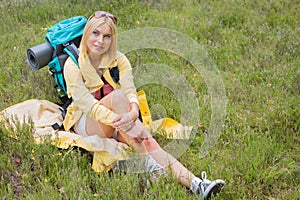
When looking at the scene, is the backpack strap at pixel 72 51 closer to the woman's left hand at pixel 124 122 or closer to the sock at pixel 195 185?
the woman's left hand at pixel 124 122

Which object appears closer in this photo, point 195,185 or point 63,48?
point 195,185

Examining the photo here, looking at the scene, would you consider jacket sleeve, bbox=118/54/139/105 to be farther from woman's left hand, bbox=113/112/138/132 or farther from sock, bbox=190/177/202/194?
sock, bbox=190/177/202/194

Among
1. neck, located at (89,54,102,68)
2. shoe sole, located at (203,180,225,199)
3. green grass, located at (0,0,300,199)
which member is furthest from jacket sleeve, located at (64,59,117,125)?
shoe sole, located at (203,180,225,199)

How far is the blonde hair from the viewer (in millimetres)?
4734

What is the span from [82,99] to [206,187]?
64.0 inches

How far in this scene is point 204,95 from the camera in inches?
233

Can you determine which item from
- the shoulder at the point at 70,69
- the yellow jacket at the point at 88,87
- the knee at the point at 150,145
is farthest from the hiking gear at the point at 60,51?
the knee at the point at 150,145

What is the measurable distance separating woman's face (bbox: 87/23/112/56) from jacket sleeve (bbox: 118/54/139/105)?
0.39m

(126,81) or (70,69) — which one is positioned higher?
(70,69)

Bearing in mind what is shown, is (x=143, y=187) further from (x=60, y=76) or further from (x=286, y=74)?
(x=286, y=74)

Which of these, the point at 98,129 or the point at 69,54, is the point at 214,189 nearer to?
the point at 98,129

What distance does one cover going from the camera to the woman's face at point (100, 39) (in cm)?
475

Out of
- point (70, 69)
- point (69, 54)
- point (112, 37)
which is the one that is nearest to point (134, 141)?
point (70, 69)

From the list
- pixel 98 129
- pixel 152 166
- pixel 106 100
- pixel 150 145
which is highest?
pixel 106 100
